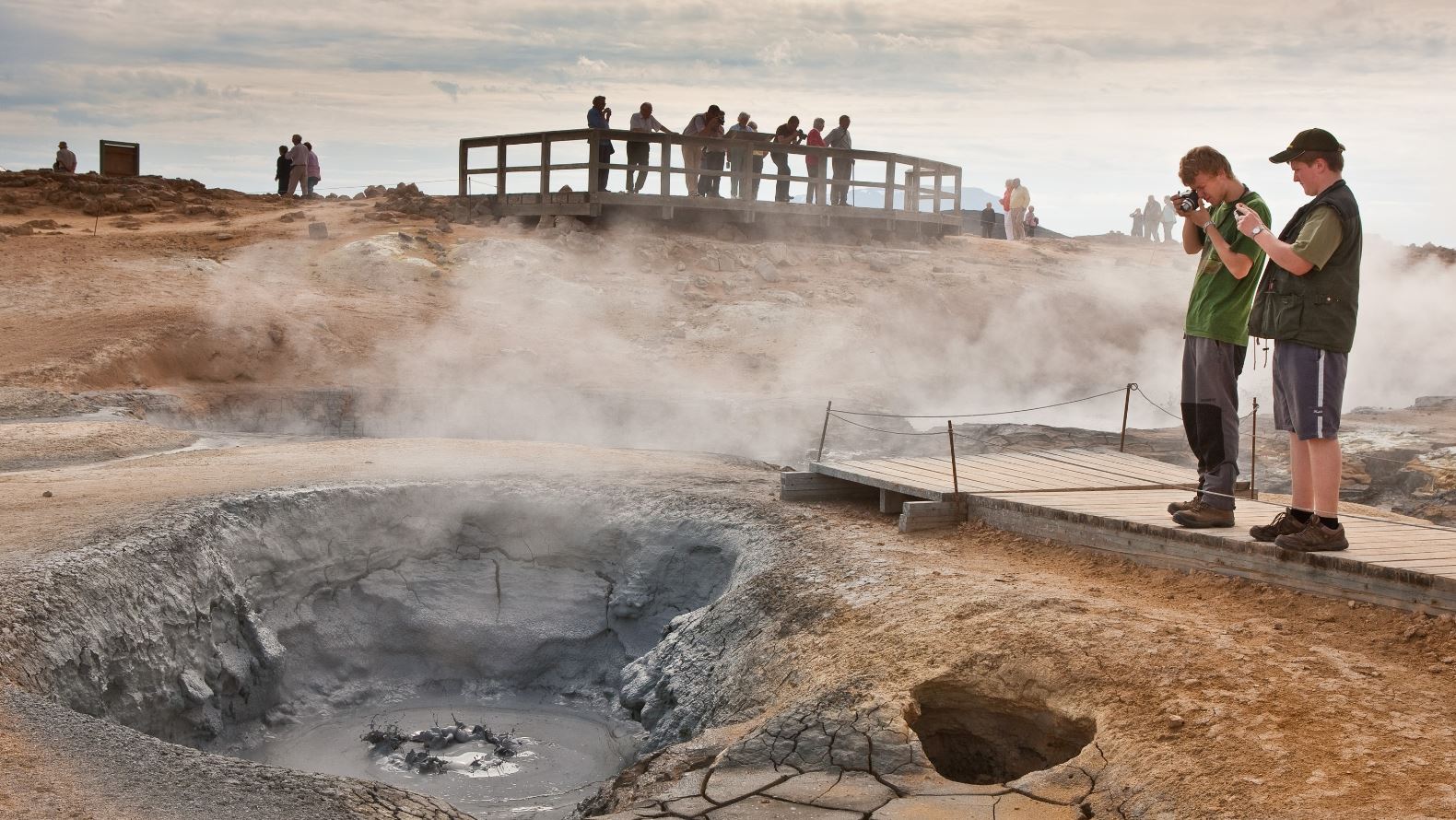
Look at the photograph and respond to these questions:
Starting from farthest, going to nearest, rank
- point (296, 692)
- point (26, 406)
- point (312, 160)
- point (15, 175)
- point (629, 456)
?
point (312, 160) < point (15, 175) < point (26, 406) < point (629, 456) < point (296, 692)

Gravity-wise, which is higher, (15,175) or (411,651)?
(15,175)

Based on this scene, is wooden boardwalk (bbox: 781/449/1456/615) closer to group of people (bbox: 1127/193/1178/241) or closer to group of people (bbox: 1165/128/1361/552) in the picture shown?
group of people (bbox: 1165/128/1361/552)

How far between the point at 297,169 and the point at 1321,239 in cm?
2017

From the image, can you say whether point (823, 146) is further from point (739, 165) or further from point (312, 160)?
point (312, 160)

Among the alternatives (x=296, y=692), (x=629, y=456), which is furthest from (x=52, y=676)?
(x=629, y=456)

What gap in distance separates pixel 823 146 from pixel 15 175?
12685 mm

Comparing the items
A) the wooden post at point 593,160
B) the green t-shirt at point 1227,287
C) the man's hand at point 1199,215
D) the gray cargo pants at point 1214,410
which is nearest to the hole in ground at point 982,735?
the gray cargo pants at point 1214,410

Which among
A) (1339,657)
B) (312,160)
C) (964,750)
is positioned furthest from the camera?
(312,160)

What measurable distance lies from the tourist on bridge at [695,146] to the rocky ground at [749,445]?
3.27 feet

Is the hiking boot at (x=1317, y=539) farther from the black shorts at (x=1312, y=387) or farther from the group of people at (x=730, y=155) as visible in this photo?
the group of people at (x=730, y=155)

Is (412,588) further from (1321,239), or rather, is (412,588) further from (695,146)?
(695,146)

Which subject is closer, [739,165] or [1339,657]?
[1339,657]

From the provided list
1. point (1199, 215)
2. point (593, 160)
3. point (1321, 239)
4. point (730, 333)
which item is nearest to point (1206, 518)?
point (1199, 215)

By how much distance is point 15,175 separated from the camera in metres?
20.5
